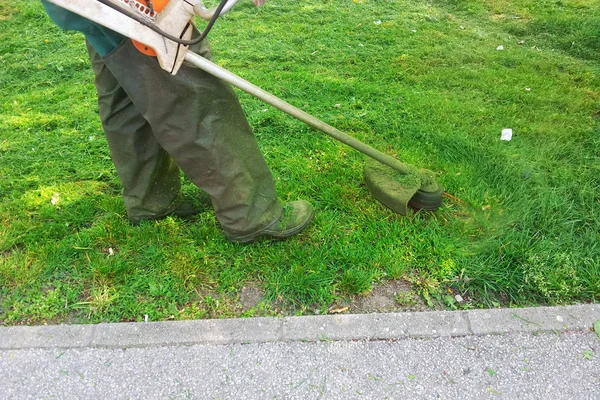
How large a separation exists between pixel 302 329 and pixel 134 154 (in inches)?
53.3

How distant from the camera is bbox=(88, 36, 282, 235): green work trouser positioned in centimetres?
208

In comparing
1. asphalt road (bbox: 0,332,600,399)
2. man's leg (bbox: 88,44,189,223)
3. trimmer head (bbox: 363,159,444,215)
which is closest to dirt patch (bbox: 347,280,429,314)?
asphalt road (bbox: 0,332,600,399)

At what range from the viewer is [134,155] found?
260cm

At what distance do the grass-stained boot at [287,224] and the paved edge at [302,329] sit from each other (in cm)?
53

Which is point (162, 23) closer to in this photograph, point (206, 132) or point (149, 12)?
point (149, 12)

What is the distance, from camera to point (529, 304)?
2443mm

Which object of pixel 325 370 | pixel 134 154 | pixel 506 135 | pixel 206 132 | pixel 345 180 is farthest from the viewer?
pixel 506 135

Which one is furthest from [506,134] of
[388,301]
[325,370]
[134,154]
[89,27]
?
[89,27]

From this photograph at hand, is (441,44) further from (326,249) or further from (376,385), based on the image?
(376,385)

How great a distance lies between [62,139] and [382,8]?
14.9 feet

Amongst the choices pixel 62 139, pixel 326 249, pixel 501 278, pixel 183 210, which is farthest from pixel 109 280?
pixel 501 278

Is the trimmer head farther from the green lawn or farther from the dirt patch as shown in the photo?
the dirt patch

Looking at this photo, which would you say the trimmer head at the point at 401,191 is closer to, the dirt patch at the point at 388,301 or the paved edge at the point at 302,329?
the dirt patch at the point at 388,301

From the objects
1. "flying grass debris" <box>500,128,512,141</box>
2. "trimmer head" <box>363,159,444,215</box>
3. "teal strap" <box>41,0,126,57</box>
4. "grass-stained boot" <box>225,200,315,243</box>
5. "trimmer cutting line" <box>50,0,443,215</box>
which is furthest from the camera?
"flying grass debris" <box>500,128,512,141</box>
